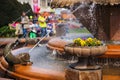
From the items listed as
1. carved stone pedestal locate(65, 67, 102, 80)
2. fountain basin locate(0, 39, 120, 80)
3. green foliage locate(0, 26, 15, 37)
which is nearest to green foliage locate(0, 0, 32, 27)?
green foliage locate(0, 26, 15, 37)

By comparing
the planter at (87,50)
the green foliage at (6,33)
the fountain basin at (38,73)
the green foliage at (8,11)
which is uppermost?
the green foliage at (8,11)

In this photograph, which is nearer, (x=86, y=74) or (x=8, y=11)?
(x=86, y=74)

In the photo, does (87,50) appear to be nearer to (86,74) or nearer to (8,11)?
(86,74)

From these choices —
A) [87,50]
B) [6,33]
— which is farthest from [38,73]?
[6,33]

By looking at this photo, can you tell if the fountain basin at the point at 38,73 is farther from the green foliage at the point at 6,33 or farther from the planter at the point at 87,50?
the green foliage at the point at 6,33

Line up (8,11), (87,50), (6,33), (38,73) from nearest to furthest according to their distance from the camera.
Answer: (87,50) < (38,73) < (6,33) < (8,11)

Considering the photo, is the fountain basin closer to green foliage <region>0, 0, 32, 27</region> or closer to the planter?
the planter

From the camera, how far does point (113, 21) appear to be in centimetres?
963

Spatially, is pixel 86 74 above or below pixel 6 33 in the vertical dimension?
below

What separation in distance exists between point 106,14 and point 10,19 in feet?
76.0

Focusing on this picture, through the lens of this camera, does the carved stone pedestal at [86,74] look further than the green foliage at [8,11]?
No

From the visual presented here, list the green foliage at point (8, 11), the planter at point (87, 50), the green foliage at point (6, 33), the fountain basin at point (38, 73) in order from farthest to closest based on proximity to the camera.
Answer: the green foliage at point (8, 11), the green foliage at point (6, 33), the fountain basin at point (38, 73), the planter at point (87, 50)

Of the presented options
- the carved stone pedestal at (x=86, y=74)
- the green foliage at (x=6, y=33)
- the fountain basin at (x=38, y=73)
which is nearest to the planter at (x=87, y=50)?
the carved stone pedestal at (x=86, y=74)

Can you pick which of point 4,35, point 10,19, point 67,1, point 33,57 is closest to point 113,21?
point 67,1
